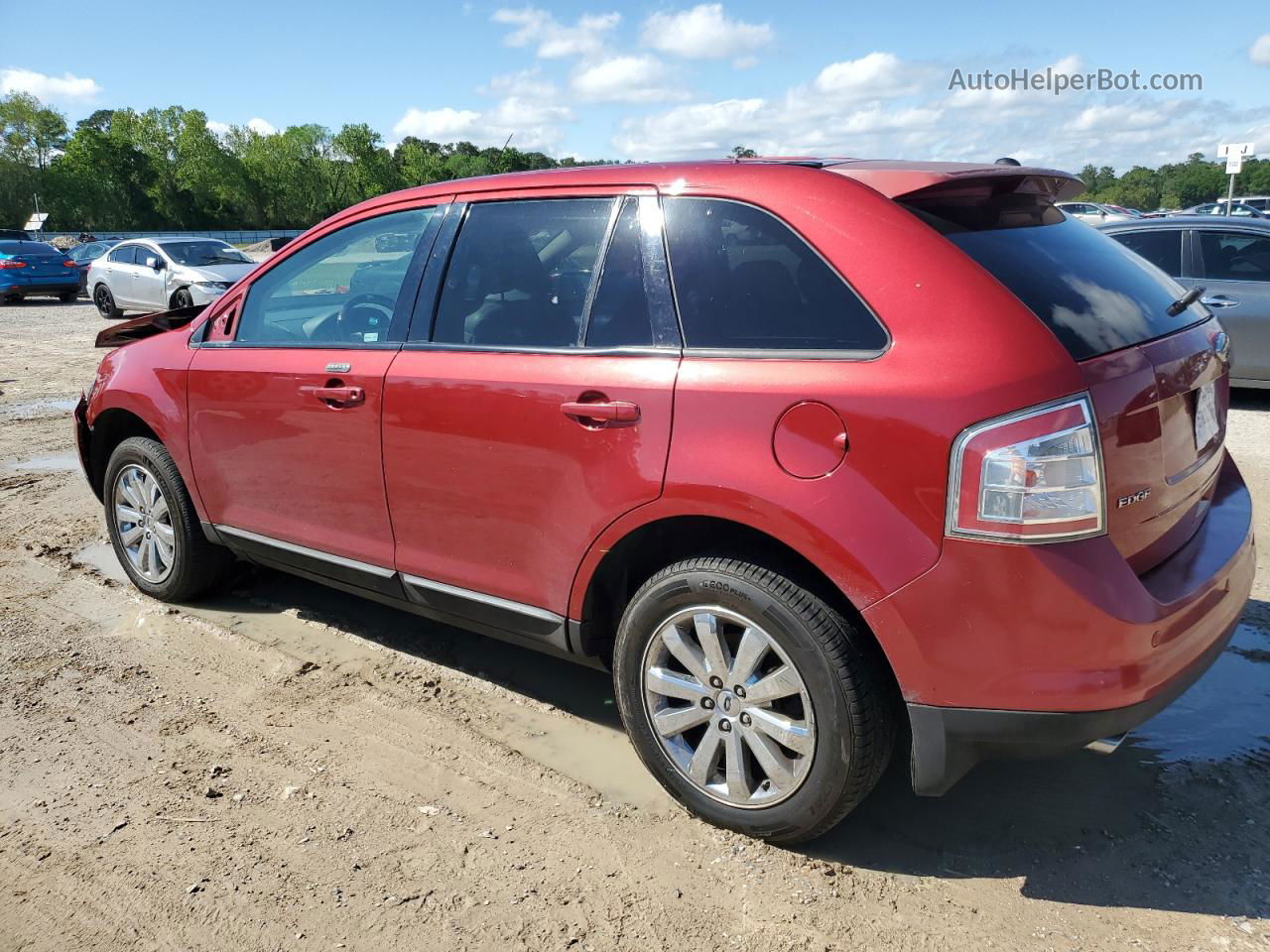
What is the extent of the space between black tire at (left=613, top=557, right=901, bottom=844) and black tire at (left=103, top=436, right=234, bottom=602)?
2598 mm

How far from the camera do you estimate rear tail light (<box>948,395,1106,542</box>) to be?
7.36 ft

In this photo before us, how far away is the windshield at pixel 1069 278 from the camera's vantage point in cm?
247

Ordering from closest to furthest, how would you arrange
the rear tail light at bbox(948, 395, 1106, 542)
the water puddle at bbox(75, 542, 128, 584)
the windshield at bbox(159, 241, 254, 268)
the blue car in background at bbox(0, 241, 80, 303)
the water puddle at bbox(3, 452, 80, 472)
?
the rear tail light at bbox(948, 395, 1106, 542)
the water puddle at bbox(75, 542, 128, 584)
the water puddle at bbox(3, 452, 80, 472)
the windshield at bbox(159, 241, 254, 268)
the blue car in background at bbox(0, 241, 80, 303)

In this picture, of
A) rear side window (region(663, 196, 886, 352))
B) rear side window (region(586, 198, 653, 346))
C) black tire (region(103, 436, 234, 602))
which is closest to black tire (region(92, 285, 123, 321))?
black tire (region(103, 436, 234, 602))

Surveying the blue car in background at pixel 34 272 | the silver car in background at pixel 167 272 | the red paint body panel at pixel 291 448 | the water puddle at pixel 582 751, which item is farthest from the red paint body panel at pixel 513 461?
the blue car in background at pixel 34 272

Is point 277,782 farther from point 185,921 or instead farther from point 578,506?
point 578,506

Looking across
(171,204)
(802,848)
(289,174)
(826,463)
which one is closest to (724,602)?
(826,463)

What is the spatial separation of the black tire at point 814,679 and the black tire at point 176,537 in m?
2.60

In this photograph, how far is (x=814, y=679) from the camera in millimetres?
2541

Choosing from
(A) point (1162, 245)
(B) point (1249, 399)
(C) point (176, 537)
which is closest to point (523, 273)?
(C) point (176, 537)

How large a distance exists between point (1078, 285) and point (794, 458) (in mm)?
909

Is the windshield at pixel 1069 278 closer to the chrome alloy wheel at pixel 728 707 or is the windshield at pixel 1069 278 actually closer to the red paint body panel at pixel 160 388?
the chrome alloy wheel at pixel 728 707

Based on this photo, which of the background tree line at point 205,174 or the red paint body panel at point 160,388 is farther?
the background tree line at point 205,174

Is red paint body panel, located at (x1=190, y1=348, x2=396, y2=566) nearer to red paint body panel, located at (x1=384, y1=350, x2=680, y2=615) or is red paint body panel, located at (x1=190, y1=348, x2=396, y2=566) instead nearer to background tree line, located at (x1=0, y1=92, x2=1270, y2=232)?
red paint body panel, located at (x1=384, y1=350, x2=680, y2=615)
